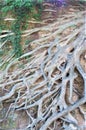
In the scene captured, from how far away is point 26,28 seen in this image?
4.72m

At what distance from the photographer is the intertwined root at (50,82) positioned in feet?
12.9

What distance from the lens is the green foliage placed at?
15.3 ft

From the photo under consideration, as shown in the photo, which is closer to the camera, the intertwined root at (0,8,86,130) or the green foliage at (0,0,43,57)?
the intertwined root at (0,8,86,130)

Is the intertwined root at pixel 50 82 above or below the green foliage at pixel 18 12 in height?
below

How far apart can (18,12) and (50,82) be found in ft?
3.42

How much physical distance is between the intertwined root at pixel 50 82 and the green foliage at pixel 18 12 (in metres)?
0.24

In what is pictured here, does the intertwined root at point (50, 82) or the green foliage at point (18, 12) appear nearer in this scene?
the intertwined root at point (50, 82)

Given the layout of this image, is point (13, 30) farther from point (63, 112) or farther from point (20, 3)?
point (63, 112)

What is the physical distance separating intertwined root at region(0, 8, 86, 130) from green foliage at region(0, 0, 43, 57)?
24 cm

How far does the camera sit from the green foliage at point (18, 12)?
4.65 meters

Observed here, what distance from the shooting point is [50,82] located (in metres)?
4.18

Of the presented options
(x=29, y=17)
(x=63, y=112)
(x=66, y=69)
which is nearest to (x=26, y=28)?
(x=29, y=17)

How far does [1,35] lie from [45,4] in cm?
66

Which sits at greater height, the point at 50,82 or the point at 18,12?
the point at 18,12
